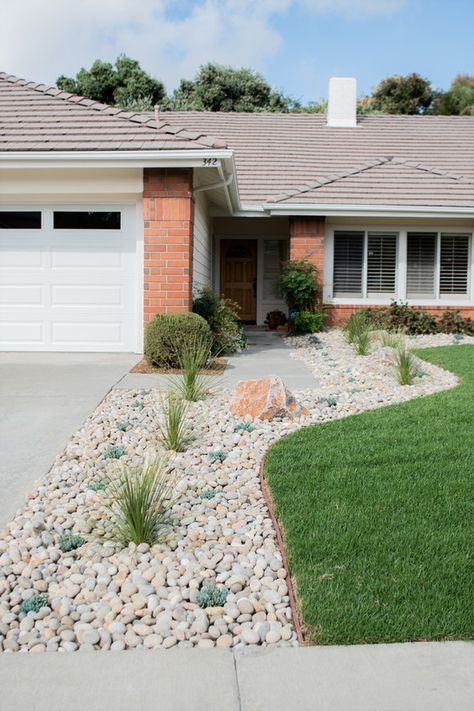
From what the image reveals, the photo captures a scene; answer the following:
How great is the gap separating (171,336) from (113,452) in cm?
419

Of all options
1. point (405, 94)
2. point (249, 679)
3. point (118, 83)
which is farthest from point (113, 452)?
point (405, 94)

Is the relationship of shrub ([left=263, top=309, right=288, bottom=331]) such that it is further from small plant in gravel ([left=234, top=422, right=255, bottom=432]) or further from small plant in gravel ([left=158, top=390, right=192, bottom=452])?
small plant in gravel ([left=158, top=390, right=192, bottom=452])

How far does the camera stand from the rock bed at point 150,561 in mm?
3244

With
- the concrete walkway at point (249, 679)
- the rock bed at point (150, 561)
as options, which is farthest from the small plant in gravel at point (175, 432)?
the concrete walkway at point (249, 679)

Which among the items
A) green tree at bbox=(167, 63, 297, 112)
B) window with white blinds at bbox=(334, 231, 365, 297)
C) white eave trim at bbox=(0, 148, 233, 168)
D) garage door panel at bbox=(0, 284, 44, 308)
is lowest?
garage door panel at bbox=(0, 284, 44, 308)

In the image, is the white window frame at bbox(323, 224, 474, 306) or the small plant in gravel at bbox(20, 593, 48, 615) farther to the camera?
the white window frame at bbox(323, 224, 474, 306)

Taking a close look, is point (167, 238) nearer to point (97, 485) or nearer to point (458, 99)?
point (97, 485)

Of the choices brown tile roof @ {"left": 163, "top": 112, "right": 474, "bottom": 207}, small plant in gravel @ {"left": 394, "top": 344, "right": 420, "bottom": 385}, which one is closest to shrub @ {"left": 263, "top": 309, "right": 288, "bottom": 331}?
Result: brown tile roof @ {"left": 163, "top": 112, "right": 474, "bottom": 207}

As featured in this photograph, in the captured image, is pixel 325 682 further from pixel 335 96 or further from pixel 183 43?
pixel 183 43

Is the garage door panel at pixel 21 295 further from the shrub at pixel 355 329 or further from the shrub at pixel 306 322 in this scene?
the shrub at pixel 306 322

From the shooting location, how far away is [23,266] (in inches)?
453

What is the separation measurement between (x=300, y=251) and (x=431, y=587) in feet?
41.8

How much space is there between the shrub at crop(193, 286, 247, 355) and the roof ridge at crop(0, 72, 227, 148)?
8.75 ft

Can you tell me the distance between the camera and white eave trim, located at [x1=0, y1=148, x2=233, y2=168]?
34.1ft
